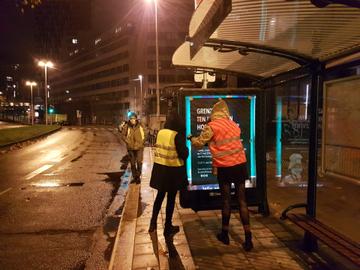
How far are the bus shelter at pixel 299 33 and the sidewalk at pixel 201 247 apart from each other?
2.48ft

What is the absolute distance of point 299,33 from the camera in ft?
15.4

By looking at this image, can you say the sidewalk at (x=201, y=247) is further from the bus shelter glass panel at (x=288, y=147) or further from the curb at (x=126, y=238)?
the bus shelter glass panel at (x=288, y=147)

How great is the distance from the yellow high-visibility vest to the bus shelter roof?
1.24 metres

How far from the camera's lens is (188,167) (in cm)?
643

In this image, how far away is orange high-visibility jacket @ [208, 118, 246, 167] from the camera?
16.5 ft

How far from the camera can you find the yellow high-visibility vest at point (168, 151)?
215 inches

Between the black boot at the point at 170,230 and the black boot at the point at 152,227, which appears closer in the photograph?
the black boot at the point at 170,230

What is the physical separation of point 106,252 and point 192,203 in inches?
63.1

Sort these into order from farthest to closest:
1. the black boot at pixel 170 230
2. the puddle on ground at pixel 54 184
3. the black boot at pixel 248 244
Result: the puddle on ground at pixel 54 184 < the black boot at pixel 170 230 < the black boot at pixel 248 244

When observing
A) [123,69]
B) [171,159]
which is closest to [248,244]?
[171,159]

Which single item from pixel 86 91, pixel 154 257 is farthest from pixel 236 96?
pixel 86 91

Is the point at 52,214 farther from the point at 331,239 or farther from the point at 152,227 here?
the point at 331,239

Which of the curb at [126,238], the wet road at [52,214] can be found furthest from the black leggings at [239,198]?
the wet road at [52,214]

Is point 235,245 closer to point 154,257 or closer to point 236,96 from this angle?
point 154,257
